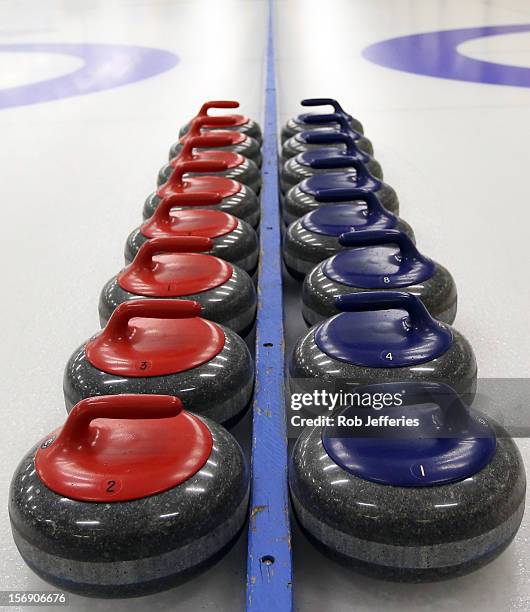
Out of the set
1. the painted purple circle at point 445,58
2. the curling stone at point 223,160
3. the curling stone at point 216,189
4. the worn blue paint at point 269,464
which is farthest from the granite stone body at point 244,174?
the painted purple circle at point 445,58

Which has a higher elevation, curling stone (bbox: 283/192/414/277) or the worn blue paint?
curling stone (bbox: 283/192/414/277)

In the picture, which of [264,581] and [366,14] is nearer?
[264,581]

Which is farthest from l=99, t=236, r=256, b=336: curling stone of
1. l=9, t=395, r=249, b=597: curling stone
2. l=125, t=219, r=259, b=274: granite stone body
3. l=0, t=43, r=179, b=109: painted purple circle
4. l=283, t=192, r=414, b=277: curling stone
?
l=0, t=43, r=179, b=109: painted purple circle

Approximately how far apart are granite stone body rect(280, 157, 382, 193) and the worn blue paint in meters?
0.32

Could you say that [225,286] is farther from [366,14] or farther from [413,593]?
[366,14]

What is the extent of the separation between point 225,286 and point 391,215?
0.49 m

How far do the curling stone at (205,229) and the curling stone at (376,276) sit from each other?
9.6 inches

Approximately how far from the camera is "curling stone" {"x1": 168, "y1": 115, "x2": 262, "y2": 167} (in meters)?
2.43

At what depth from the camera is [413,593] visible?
40.4 inches

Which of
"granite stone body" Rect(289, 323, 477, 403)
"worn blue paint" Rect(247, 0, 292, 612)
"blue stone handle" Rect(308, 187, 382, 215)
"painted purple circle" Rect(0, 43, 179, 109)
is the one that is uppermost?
"blue stone handle" Rect(308, 187, 382, 215)

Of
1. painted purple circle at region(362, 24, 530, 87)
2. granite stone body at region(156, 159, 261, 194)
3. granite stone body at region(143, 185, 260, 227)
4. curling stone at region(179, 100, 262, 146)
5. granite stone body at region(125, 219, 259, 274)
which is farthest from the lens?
painted purple circle at region(362, 24, 530, 87)

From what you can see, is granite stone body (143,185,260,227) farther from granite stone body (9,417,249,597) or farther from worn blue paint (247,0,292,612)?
granite stone body (9,417,249,597)

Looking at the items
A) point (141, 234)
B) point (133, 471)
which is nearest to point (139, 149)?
point (141, 234)

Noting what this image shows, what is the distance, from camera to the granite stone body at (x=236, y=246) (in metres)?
1.68
